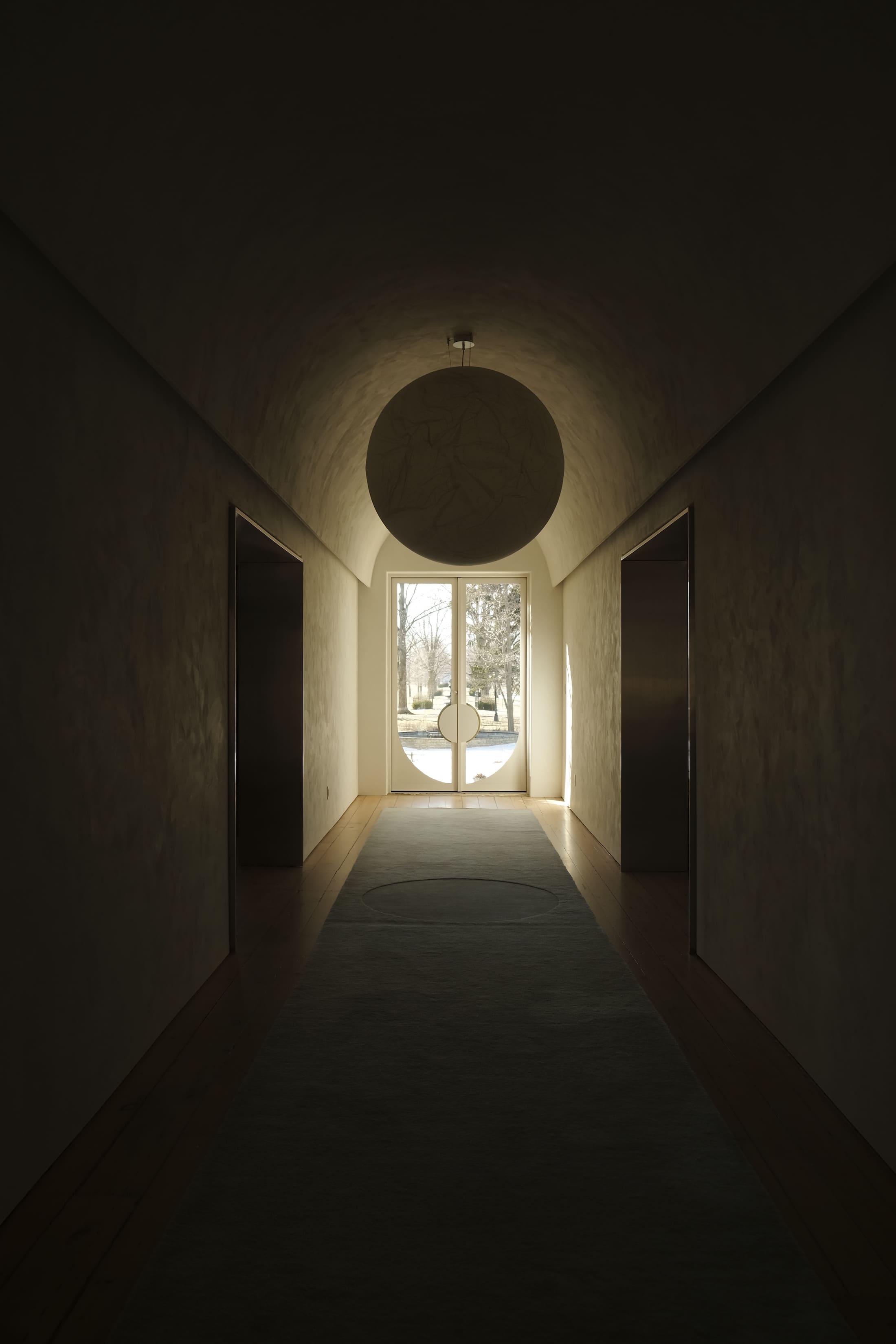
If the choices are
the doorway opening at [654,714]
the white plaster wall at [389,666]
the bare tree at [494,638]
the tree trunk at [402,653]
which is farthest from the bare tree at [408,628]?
the doorway opening at [654,714]

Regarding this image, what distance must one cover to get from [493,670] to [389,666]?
1390mm

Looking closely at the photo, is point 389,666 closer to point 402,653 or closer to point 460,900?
point 402,653

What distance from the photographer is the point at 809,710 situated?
12.4 feet

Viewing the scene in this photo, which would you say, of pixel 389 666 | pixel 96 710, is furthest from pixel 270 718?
pixel 96 710

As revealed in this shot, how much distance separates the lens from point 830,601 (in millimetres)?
3592

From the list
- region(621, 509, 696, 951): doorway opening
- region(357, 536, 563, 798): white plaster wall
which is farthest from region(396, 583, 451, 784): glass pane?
region(621, 509, 696, 951): doorway opening

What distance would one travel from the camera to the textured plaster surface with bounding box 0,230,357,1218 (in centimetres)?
282

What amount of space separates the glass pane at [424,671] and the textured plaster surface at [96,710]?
25.1ft

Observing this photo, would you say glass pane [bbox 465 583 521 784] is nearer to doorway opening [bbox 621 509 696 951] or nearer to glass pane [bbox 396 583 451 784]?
glass pane [bbox 396 583 451 784]

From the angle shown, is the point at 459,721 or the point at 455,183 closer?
the point at 455,183

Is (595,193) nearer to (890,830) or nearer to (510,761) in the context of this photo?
(890,830)

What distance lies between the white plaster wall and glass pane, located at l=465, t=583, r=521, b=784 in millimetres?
365

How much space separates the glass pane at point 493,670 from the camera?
42.0ft

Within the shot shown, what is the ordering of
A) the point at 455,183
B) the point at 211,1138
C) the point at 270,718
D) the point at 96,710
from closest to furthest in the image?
the point at 211,1138 < the point at 96,710 < the point at 455,183 < the point at 270,718
